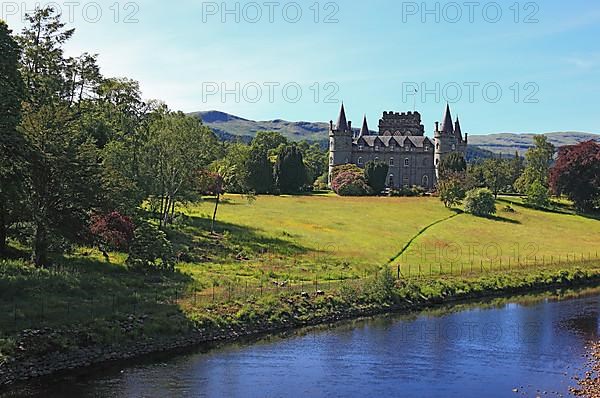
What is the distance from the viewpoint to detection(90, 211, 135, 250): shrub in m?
36.7

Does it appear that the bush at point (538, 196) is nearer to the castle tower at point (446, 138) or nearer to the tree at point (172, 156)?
the castle tower at point (446, 138)

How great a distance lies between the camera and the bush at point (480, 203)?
253ft

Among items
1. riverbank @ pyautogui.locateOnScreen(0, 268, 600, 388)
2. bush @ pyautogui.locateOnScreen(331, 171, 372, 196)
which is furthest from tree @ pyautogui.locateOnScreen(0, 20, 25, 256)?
bush @ pyautogui.locateOnScreen(331, 171, 372, 196)

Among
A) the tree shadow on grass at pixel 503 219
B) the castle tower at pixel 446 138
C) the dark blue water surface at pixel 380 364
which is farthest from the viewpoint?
the castle tower at pixel 446 138

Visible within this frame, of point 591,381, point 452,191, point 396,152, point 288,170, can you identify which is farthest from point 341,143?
point 591,381

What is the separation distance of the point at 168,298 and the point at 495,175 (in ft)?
232

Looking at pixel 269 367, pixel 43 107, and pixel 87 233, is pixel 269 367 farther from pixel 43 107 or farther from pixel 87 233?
pixel 43 107

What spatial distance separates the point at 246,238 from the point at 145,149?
11479mm

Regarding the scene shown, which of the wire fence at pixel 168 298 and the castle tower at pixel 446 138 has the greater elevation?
the castle tower at pixel 446 138

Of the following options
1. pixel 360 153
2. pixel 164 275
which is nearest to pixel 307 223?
pixel 164 275

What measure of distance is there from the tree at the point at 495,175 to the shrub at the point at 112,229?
217 ft

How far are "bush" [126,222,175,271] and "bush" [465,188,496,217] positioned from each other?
4873 cm

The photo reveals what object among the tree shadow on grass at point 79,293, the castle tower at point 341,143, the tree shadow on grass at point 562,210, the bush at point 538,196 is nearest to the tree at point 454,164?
the tree shadow on grass at point 562,210

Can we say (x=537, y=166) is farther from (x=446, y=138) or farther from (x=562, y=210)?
(x=562, y=210)
